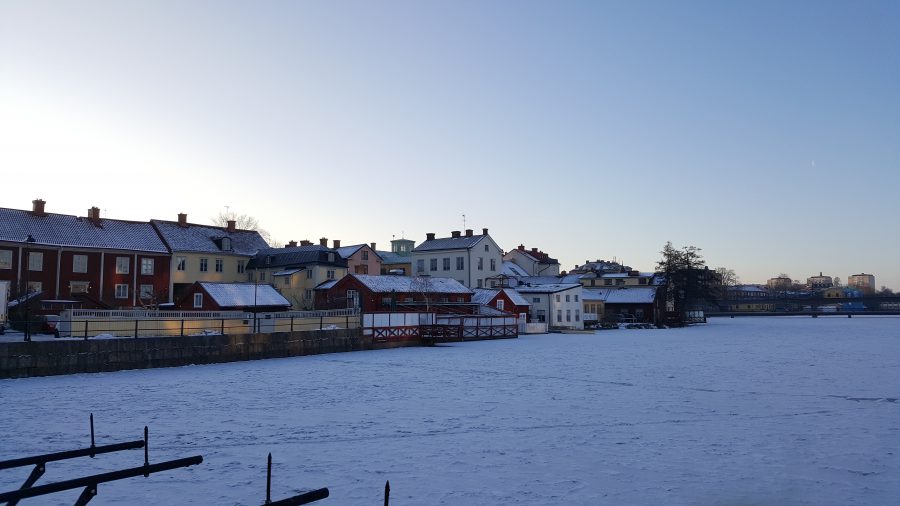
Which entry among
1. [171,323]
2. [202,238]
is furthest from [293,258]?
[171,323]

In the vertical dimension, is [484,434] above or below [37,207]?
below

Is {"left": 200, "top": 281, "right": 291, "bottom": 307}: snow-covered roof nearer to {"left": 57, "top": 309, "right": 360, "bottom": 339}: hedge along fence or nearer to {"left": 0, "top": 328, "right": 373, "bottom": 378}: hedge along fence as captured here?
{"left": 57, "top": 309, "right": 360, "bottom": 339}: hedge along fence

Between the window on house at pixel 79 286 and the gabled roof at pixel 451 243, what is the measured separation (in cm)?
3903

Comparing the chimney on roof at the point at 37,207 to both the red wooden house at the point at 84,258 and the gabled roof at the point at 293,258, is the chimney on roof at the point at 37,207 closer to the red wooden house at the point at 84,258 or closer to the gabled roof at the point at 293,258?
the red wooden house at the point at 84,258

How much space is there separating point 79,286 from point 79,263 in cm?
209

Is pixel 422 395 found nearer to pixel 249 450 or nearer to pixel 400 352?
pixel 249 450

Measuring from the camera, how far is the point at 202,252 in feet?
218

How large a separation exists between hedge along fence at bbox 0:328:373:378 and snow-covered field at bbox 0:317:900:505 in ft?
4.65

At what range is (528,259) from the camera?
11456 cm

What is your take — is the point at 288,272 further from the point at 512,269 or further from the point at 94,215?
the point at 512,269

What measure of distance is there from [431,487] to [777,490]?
17.1 feet

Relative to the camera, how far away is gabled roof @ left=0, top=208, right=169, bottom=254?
54.3 metres

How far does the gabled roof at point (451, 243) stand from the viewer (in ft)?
257

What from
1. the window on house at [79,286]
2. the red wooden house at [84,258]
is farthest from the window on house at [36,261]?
the window on house at [79,286]
